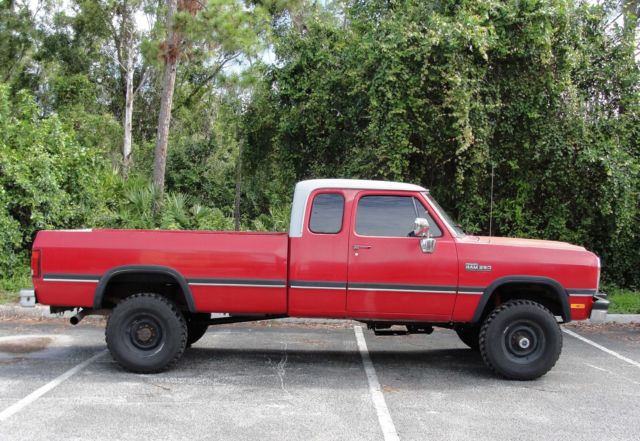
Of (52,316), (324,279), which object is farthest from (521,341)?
(52,316)

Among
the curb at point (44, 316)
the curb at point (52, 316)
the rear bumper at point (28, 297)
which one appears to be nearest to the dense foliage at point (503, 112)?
the curb at point (52, 316)

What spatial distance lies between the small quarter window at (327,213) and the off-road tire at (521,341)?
1867 mm

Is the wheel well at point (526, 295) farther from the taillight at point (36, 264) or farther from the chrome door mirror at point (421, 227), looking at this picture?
the taillight at point (36, 264)

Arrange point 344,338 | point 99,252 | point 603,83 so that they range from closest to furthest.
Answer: point 99,252 → point 344,338 → point 603,83

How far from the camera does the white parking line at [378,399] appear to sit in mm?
4945

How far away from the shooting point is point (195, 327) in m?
7.86

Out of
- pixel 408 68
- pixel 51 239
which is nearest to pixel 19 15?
pixel 408 68

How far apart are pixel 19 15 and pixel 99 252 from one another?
31062 millimetres

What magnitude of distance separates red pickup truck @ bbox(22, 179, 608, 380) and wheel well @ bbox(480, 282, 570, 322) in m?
0.05

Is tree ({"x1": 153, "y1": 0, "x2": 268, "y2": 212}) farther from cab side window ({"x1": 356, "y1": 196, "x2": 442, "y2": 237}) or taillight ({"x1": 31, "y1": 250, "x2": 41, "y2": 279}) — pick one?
Result: cab side window ({"x1": 356, "y1": 196, "x2": 442, "y2": 237})

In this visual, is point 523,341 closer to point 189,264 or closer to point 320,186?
point 320,186

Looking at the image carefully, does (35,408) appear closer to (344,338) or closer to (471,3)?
(344,338)

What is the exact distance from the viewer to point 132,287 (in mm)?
7023

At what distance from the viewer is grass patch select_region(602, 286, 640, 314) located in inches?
411
